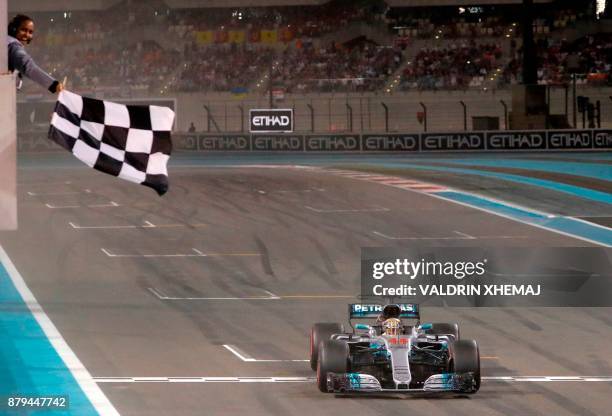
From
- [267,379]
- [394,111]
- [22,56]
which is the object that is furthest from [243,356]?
[394,111]

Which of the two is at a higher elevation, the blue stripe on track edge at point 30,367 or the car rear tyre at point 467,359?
the car rear tyre at point 467,359

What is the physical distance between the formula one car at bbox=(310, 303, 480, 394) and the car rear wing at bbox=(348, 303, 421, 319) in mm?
167

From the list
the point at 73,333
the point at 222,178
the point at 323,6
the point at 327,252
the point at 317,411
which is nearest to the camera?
the point at 317,411

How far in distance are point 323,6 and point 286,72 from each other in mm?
9657

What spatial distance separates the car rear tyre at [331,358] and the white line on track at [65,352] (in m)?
1.92

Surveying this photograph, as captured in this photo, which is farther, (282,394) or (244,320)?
(244,320)

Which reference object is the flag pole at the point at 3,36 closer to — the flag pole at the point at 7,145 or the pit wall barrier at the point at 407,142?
the flag pole at the point at 7,145

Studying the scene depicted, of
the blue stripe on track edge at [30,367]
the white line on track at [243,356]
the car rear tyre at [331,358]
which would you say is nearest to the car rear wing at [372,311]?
the car rear tyre at [331,358]

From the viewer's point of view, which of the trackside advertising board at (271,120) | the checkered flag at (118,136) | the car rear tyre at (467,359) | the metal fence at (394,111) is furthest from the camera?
the metal fence at (394,111)

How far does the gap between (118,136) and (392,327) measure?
6.70m

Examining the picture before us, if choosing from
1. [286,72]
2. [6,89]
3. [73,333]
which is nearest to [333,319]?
[73,333]

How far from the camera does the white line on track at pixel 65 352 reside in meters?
11.6

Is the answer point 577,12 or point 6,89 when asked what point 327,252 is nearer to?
point 6,89

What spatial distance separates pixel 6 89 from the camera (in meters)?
4.55
